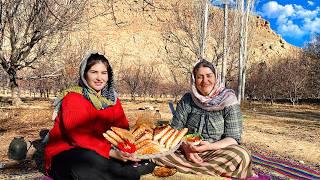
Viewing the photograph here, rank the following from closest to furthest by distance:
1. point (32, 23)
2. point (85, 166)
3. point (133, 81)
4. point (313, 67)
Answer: point (85, 166) < point (32, 23) < point (313, 67) < point (133, 81)

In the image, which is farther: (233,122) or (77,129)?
(233,122)

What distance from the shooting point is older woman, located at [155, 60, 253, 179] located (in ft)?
10.8

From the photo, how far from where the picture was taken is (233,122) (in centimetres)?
356

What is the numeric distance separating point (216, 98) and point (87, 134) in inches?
56.5

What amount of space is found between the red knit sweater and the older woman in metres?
0.81

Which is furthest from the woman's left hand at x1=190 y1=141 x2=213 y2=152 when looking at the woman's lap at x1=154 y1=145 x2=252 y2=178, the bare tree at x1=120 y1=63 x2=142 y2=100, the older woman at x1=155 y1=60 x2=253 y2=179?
the bare tree at x1=120 y1=63 x2=142 y2=100

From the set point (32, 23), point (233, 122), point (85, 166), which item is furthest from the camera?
point (32, 23)

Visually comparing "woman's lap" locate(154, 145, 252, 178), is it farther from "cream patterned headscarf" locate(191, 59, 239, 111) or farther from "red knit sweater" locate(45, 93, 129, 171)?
"red knit sweater" locate(45, 93, 129, 171)

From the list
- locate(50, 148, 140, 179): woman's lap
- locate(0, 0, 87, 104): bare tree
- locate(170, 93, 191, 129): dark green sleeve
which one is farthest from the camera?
locate(0, 0, 87, 104): bare tree

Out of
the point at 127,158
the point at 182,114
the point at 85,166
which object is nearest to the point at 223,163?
the point at 182,114

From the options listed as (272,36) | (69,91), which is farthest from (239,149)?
(272,36)

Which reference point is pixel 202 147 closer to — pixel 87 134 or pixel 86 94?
pixel 87 134

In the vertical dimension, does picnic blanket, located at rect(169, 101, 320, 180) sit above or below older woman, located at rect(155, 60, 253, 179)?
below

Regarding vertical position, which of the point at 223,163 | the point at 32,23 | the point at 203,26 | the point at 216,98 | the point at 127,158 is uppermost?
the point at 203,26
